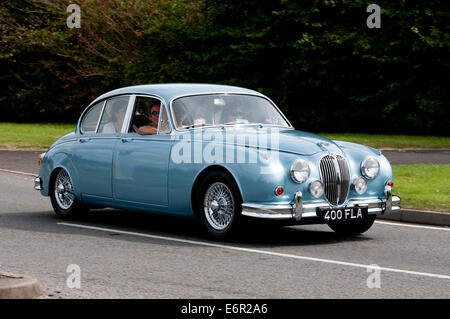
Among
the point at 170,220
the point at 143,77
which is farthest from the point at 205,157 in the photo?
the point at 143,77

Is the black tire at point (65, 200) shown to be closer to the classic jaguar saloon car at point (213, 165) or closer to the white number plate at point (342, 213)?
the classic jaguar saloon car at point (213, 165)

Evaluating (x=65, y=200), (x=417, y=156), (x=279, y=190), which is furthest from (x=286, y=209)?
(x=417, y=156)

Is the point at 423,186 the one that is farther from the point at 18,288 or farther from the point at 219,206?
the point at 18,288

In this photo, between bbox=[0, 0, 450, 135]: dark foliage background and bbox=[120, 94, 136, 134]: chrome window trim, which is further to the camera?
bbox=[0, 0, 450, 135]: dark foliage background

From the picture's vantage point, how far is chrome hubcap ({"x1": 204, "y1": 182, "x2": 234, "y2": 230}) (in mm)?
9211

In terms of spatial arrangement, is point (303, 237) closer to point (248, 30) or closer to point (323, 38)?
point (323, 38)

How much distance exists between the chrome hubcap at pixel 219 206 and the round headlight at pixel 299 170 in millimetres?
Answer: 743

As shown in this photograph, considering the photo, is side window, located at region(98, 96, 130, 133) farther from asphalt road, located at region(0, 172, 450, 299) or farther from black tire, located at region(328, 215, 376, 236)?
black tire, located at region(328, 215, 376, 236)

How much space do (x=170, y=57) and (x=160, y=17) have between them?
2371 mm

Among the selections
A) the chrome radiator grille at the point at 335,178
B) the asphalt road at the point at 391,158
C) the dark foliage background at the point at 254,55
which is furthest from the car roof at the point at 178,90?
the dark foliage background at the point at 254,55

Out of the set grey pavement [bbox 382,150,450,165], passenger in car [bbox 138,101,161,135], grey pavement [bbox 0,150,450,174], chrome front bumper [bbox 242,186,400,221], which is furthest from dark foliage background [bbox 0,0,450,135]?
chrome front bumper [bbox 242,186,400,221]

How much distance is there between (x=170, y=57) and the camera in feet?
137

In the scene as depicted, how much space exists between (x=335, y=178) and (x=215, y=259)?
1.79 metres

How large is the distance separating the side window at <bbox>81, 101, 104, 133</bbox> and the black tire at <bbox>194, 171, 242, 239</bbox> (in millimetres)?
2484
